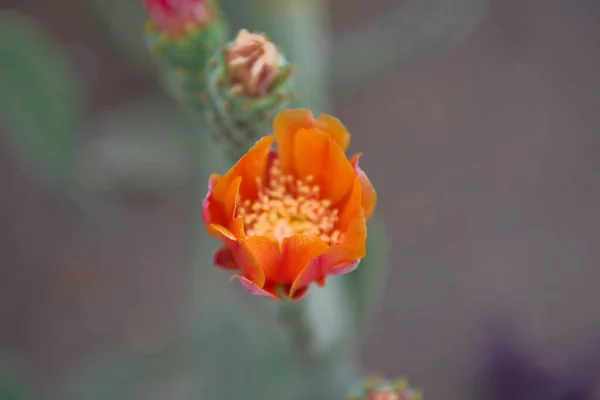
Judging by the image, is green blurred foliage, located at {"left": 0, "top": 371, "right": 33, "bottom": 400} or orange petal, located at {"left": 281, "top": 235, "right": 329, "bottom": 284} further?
green blurred foliage, located at {"left": 0, "top": 371, "right": 33, "bottom": 400}

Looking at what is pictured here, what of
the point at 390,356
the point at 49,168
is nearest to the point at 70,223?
the point at 49,168

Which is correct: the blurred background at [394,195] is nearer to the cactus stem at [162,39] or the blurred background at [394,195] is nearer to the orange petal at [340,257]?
the cactus stem at [162,39]

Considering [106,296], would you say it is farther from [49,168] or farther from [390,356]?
[390,356]

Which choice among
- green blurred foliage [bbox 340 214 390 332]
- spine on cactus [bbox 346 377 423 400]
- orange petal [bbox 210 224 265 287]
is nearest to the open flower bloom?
orange petal [bbox 210 224 265 287]

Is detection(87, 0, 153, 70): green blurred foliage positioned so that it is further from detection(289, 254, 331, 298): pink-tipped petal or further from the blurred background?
detection(289, 254, 331, 298): pink-tipped petal

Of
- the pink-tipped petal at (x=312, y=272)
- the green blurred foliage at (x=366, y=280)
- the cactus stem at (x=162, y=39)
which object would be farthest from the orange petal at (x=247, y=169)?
the green blurred foliage at (x=366, y=280)

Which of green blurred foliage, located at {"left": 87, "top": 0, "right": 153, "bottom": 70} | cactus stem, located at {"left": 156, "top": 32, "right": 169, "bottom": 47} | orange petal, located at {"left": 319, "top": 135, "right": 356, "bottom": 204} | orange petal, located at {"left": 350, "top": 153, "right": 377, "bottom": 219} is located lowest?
orange petal, located at {"left": 350, "top": 153, "right": 377, "bottom": 219}
